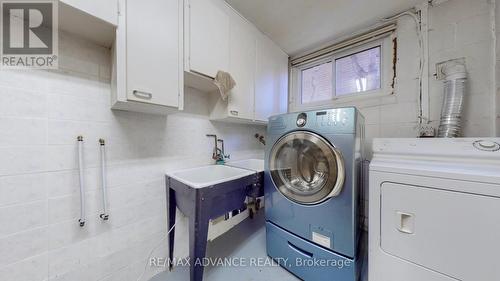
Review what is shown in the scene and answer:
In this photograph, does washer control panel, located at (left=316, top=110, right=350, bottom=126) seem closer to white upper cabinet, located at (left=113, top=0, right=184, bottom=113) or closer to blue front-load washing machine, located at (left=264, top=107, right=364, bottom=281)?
blue front-load washing machine, located at (left=264, top=107, right=364, bottom=281)

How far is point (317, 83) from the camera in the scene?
2.37 metres

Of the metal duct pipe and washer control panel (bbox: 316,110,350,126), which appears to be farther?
the metal duct pipe

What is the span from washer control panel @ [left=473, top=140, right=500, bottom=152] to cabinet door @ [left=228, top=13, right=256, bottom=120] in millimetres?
1471

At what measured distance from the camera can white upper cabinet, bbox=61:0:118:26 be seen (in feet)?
2.60

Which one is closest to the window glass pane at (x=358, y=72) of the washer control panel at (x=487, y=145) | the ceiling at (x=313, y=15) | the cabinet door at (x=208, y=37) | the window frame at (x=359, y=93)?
the window frame at (x=359, y=93)

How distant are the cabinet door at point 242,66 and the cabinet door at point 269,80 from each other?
10cm

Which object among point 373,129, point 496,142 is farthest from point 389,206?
point 373,129

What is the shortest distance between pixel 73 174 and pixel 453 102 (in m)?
2.66

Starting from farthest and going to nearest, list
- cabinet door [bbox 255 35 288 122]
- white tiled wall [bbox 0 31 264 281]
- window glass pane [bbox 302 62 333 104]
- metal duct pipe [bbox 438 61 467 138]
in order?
window glass pane [bbox 302 62 333 104], cabinet door [bbox 255 35 288 122], metal duct pipe [bbox 438 61 467 138], white tiled wall [bbox 0 31 264 281]

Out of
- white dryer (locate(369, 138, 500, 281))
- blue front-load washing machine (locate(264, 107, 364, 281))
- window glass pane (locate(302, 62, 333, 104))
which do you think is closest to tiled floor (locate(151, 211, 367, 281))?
blue front-load washing machine (locate(264, 107, 364, 281))

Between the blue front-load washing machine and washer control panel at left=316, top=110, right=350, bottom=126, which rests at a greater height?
washer control panel at left=316, top=110, right=350, bottom=126

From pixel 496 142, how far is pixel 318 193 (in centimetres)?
85

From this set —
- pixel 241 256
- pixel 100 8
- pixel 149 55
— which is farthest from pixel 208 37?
pixel 241 256

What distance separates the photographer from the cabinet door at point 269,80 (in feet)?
6.14
